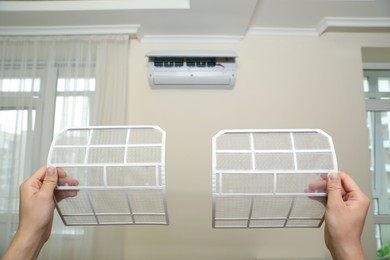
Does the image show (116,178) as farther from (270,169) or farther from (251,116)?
(251,116)

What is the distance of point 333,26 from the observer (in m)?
1.79

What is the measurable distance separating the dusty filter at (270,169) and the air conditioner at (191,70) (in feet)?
3.27

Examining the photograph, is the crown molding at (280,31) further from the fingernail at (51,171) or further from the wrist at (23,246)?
the wrist at (23,246)

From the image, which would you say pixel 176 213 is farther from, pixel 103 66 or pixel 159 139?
pixel 103 66

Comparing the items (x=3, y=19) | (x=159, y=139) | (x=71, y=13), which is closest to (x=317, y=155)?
(x=159, y=139)

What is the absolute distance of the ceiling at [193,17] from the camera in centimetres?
160

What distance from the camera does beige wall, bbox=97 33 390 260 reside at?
172cm

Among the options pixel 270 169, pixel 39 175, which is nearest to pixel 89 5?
Result: pixel 39 175

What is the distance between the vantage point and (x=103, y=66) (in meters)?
1.80

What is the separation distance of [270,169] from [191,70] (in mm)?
1148

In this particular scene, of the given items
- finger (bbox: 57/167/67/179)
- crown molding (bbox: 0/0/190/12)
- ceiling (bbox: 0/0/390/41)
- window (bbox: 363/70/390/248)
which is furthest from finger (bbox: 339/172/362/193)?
window (bbox: 363/70/390/248)

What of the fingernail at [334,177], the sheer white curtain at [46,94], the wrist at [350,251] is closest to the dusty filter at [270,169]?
the fingernail at [334,177]

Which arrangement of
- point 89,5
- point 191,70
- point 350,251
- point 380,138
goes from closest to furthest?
1. point 350,251
2. point 89,5
3. point 191,70
4. point 380,138

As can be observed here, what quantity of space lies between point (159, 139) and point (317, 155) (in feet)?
1.72
